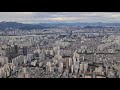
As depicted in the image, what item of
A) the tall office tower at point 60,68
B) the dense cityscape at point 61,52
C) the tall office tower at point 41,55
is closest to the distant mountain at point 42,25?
the dense cityscape at point 61,52

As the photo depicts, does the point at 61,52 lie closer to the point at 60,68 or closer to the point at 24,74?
the point at 60,68

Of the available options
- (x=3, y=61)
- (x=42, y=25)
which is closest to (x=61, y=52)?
(x=42, y=25)

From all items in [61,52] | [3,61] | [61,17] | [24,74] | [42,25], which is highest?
[61,17]

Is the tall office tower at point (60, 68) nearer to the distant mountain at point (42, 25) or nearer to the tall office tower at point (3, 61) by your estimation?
the distant mountain at point (42, 25)

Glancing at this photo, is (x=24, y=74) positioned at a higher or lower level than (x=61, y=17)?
lower

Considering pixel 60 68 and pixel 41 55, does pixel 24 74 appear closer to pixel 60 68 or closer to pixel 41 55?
pixel 41 55
